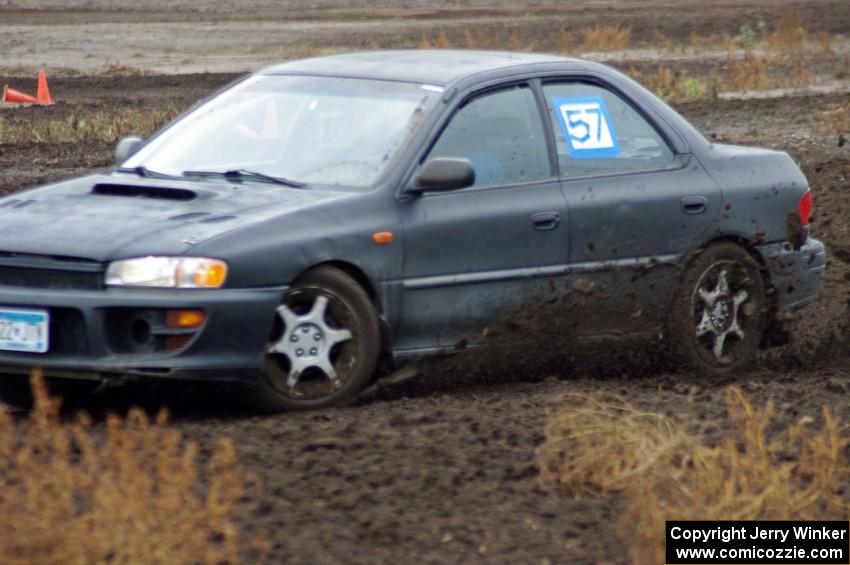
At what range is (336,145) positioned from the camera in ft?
25.6

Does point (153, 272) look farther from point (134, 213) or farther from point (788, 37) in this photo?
point (788, 37)

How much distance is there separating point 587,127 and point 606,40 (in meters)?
28.1

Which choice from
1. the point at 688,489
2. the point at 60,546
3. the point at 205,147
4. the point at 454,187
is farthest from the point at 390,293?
the point at 60,546

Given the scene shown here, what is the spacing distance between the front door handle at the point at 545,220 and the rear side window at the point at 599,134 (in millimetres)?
263

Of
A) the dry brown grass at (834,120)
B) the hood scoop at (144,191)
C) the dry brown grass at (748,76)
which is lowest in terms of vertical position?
the hood scoop at (144,191)

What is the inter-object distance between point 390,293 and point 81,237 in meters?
1.28

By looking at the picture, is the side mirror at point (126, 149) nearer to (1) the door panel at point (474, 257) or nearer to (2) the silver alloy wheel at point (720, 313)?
(1) the door panel at point (474, 257)

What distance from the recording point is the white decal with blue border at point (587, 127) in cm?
825

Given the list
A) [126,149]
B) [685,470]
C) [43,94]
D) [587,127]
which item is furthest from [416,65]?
[43,94]

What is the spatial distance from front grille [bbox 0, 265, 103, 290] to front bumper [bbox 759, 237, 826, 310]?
11.4ft

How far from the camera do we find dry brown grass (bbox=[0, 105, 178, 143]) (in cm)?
1942

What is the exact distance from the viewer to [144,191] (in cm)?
753

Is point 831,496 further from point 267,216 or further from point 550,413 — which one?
point 267,216

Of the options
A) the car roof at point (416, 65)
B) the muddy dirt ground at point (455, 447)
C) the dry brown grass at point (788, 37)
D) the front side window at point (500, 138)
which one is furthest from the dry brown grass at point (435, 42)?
the front side window at point (500, 138)
